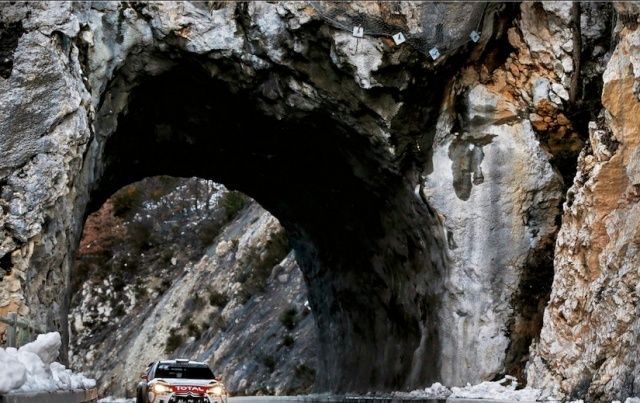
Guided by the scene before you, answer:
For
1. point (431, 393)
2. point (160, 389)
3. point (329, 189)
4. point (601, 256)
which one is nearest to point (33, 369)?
point (160, 389)

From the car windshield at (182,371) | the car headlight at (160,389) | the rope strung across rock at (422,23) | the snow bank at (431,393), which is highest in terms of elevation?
the rope strung across rock at (422,23)

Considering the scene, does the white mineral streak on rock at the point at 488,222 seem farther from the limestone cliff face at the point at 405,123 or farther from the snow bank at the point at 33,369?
the snow bank at the point at 33,369

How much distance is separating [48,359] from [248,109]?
11.4 metres

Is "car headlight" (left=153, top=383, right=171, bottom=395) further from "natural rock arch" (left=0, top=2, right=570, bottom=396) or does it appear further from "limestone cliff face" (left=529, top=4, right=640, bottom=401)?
"limestone cliff face" (left=529, top=4, right=640, bottom=401)

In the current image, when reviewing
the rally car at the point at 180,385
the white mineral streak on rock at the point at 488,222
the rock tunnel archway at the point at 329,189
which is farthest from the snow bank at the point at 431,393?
the rally car at the point at 180,385

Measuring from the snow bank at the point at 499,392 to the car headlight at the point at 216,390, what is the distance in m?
5.03

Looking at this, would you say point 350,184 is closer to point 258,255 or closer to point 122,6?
Answer: point 122,6

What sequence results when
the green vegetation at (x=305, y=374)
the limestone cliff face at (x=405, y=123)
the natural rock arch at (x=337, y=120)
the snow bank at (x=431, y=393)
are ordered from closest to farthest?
1. the limestone cliff face at (x=405, y=123)
2. the natural rock arch at (x=337, y=120)
3. the snow bank at (x=431, y=393)
4. the green vegetation at (x=305, y=374)

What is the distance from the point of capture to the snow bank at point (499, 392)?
60.0ft

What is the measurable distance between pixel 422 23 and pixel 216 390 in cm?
906

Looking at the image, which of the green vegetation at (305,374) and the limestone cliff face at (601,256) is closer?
the limestone cliff face at (601,256)

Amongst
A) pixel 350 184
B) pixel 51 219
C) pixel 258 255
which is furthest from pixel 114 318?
pixel 51 219

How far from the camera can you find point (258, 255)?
168 ft

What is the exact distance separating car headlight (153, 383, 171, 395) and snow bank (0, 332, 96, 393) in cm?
626
